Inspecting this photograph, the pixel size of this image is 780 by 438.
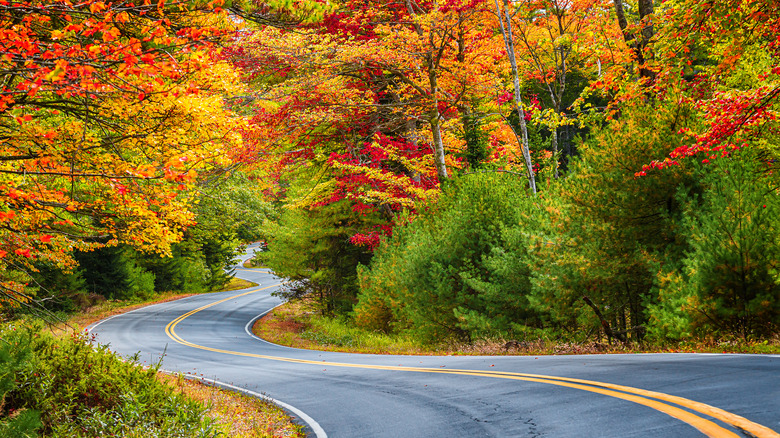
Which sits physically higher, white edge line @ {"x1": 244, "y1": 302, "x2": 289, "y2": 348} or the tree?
the tree

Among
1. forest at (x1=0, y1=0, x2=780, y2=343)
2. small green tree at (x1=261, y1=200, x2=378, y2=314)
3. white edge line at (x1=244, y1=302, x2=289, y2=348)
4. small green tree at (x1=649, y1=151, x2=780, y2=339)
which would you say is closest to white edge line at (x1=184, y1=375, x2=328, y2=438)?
forest at (x1=0, y1=0, x2=780, y2=343)

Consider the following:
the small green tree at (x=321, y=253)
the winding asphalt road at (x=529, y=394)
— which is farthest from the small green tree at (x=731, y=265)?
the small green tree at (x=321, y=253)

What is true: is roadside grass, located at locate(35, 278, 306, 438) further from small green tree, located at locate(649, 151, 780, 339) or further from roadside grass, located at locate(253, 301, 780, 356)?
small green tree, located at locate(649, 151, 780, 339)

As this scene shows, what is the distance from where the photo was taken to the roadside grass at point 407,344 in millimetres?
8711

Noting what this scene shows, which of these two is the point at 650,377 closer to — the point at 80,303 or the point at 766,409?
the point at 766,409

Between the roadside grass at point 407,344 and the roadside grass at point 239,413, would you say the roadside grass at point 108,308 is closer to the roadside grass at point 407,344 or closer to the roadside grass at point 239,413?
the roadside grass at point 407,344

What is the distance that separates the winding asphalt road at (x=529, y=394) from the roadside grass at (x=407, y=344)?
1197 mm

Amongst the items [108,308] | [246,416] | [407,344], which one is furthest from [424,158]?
[108,308]

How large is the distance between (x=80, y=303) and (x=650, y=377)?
32.4 metres

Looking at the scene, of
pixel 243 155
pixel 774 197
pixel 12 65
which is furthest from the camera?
pixel 243 155

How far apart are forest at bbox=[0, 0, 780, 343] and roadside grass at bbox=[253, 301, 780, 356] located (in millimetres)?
407

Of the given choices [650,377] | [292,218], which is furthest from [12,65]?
[292,218]

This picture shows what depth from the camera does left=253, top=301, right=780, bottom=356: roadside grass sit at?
8.71 m

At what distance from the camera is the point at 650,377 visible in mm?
6449
